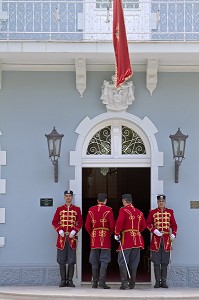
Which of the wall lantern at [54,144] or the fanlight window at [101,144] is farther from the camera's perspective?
the fanlight window at [101,144]

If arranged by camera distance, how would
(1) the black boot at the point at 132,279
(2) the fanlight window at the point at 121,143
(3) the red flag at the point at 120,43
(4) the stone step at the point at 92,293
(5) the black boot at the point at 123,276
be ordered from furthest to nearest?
(2) the fanlight window at the point at 121,143 < (1) the black boot at the point at 132,279 < (5) the black boot at the point at 123,276 < (3) the red flag at the point at 120,43 < (4) the stone step at the point at 92,293

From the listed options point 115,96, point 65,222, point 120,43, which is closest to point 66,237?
point 65,222

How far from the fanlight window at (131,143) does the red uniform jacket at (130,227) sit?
4.00 feet

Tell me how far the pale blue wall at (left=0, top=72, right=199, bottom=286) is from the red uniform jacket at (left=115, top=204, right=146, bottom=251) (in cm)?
85

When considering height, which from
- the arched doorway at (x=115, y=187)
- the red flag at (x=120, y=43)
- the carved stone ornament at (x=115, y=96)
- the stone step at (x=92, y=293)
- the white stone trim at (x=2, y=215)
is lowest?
the stone step at (x=92, y=293)

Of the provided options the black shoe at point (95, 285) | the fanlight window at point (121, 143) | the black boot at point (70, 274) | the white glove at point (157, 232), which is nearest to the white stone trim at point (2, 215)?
the black boot at point (70, 274)

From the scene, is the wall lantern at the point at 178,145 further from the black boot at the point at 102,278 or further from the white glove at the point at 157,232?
the black boot at the point at 102,278

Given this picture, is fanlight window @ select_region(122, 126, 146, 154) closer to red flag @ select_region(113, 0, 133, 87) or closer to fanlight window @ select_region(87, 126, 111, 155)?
fanlight window @ select_region(87, 126, 111, 155)

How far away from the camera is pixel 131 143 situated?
1398 cm

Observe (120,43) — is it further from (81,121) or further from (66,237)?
(66,237)

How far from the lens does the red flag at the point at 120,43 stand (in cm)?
1266

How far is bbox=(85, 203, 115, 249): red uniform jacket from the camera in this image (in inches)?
518

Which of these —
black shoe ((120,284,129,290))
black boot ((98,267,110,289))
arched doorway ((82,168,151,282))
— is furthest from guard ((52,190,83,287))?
arched doorway ((82,168,151,282))

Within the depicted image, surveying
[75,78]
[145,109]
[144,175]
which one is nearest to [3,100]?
[75,78]
